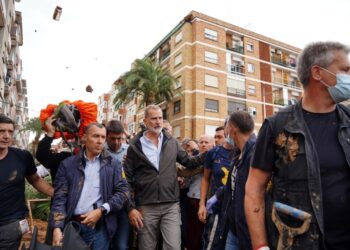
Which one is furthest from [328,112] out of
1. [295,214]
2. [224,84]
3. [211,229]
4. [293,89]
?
[293,89]

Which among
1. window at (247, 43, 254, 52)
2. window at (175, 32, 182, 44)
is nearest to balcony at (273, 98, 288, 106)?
window at (247, 43, 254, 52)

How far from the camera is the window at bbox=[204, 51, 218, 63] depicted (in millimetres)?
29277

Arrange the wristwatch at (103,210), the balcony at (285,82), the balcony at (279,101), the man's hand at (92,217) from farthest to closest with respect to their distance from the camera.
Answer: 1. the balcony at (285,82)
2. the balcony at (279,101)
3. the wristwatch at (103,210)
4. the man's hand at (92,217)

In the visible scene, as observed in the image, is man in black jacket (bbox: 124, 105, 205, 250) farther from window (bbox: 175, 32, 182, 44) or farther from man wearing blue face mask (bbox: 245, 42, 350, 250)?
window (bbox: 175, 32, 182, 44)

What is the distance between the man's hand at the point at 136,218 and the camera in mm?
3596

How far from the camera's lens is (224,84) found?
2980 cm

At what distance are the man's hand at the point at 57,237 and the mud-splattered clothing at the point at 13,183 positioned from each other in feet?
2.08

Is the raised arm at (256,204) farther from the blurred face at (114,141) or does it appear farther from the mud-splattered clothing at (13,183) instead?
the blurred face at (114,141)

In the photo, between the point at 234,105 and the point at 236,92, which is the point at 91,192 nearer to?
the point at 234,105

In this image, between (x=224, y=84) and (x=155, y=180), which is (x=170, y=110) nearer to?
(x=224, y=84)

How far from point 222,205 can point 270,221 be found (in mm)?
1385

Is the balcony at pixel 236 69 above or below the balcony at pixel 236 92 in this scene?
above

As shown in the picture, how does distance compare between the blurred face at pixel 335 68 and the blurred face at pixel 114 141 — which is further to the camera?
the blurred face at pixel 114 141

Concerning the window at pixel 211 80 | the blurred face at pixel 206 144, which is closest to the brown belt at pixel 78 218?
the blurred face at pixel 206 144
